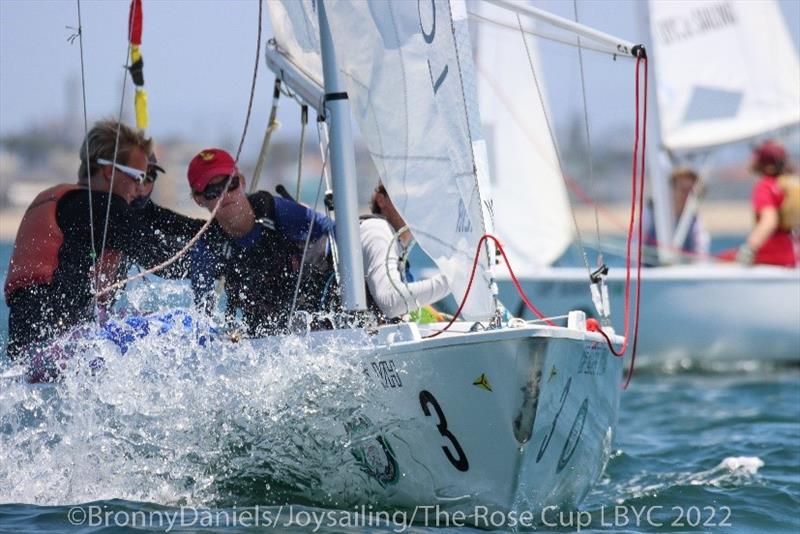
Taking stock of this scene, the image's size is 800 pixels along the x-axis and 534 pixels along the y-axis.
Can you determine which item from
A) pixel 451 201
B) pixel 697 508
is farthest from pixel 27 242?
pixel 697 508

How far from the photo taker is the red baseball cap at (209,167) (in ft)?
16.1

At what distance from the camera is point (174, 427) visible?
15.2 feet

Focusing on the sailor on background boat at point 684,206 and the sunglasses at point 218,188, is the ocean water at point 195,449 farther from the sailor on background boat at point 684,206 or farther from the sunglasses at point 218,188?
the sailor on background boat at point 684,206

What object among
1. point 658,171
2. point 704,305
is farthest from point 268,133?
point 658,171

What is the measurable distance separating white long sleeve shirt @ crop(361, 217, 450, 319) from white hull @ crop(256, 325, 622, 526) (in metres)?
0.32

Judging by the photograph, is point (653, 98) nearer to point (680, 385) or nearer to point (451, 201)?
point (680, 385)

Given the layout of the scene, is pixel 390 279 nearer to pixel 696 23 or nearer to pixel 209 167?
pixel 209 167

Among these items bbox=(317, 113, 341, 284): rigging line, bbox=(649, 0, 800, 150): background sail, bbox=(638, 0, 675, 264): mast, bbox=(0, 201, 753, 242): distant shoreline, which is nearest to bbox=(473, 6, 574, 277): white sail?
bbox=(638, 0, 675, 264): mast

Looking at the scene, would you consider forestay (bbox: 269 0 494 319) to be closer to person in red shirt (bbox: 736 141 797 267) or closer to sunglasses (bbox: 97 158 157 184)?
sunglasses (bbox: 97 158 157 184)

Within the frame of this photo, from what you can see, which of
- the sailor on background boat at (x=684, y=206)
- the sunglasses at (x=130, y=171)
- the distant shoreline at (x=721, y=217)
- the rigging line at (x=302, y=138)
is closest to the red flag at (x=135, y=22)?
the sunglasses at (x=130, y=171)

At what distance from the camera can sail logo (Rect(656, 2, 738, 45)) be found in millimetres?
10289

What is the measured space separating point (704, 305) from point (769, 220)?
0.78 metres

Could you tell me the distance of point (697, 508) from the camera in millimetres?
5184

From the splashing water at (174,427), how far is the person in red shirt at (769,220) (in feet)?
19.3
